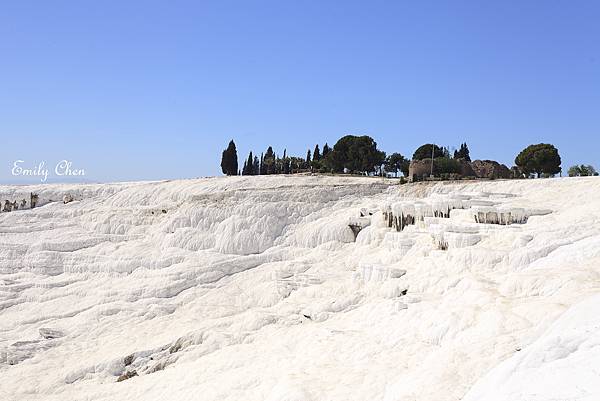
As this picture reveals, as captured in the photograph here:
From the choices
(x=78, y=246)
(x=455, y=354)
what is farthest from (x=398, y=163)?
(x=455, y=354)

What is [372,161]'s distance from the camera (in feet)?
156

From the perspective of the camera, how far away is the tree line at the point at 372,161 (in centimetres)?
4175

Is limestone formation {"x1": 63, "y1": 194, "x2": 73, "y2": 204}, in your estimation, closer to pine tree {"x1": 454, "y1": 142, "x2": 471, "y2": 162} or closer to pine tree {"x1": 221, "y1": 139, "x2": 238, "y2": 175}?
pine tree {"x1": 221, "y1": 139, "x2": 238, "y2": 175}

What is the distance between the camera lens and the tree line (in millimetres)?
41750

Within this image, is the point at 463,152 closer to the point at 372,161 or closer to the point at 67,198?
the point at 372,161

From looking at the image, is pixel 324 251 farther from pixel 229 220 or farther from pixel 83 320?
pixel 83 320

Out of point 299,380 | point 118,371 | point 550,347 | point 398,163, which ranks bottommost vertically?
point 118,371

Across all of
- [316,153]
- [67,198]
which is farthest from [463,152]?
[67,198]

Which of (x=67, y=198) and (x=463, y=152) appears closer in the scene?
(x=67, y=198)

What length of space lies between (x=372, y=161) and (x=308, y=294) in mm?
30335

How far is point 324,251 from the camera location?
75.0 ft

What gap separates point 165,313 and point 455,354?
12.7 meters

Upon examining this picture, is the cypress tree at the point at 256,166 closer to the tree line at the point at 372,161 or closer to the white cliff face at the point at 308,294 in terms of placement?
the tree line at the point at 372,161

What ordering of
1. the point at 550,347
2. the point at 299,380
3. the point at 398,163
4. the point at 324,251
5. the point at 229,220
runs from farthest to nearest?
the point at 398,163 < the point at 229,220 < the point at 324,251 < the point at 299,380 < the point at 550,347
